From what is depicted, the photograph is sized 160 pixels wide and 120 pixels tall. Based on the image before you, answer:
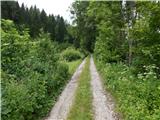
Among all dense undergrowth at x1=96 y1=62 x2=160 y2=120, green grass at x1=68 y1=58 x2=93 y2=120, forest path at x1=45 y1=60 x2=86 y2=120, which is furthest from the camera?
forest path at x1=45 y1=60 x2=86 y2=120

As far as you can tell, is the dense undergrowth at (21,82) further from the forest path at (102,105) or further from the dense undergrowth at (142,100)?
the dense undergrowth at (142,100)

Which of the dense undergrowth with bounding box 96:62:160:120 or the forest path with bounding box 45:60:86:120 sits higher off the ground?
the dense undergrowth with bounding box 96:62:160:120

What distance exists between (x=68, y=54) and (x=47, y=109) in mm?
39142

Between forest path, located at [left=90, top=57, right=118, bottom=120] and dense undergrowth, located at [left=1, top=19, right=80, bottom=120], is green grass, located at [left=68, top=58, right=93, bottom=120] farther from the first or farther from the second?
dense undergrowth, located at [left=1, top=19, right=80, bottom=120]

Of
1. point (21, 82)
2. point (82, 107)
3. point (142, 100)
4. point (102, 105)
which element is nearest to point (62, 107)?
point (82, 107)

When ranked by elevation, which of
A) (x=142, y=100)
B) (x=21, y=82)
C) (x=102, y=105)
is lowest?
(x=102, y=105)

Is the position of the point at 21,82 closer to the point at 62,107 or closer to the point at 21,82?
the point at 21,82

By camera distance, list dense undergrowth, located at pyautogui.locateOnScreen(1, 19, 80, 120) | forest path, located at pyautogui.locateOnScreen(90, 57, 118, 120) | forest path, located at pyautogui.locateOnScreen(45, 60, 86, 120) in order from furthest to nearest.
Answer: forest path, located at pyautogui.locateOnScreen(45, 60, 86, 120) → forest path, located at pyautogui.locateOnScreen(90, 57, 118, 120) → dense undergrowth, located at pyautogui.locateOnScreen(1, 19, 80, 120)

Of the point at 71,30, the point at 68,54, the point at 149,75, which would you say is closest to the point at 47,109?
the point at 149,75

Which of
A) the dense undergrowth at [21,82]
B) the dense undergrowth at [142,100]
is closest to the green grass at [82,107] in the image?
the dense undergrowth at [21,82]

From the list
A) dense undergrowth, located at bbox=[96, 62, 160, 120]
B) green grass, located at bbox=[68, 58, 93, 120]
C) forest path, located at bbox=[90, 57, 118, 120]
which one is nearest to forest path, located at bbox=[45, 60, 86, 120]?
green grass, located at bbox=[68, 58, 93, 120]

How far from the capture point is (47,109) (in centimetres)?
1194

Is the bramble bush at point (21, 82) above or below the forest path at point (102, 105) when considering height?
above

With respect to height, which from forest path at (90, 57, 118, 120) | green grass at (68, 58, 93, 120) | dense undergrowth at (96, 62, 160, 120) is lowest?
forest path at (90, 57, 118, 120)
